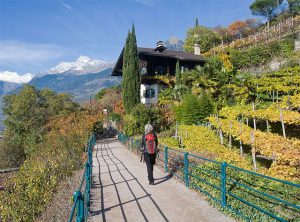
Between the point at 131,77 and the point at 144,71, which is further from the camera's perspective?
the point at 144,71

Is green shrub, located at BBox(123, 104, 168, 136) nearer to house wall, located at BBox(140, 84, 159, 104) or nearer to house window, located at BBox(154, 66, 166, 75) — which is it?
house wall, located at BBox(140, 84, 159, 104)

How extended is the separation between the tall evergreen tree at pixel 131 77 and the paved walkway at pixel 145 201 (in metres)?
22.8

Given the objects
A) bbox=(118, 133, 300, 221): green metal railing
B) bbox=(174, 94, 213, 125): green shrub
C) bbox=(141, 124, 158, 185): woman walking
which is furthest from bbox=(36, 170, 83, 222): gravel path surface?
bbox=(174, 94, 213, 125): green shrub

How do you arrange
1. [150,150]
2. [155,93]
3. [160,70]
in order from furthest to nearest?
[160,70]
[155,93]
[150,150]

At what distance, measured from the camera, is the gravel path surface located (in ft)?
26.9

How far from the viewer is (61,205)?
8.93 m

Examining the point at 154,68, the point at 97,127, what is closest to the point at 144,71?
the point at 154,68

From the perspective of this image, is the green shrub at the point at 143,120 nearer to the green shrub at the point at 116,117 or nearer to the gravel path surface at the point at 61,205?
the green shrub at the point at 116,117

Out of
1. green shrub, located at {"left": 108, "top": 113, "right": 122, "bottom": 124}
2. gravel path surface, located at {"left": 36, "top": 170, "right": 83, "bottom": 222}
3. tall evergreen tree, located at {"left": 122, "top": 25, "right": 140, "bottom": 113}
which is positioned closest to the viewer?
gravel path surface, located at {"left": 36, "top": 170, "right": 83, "bottom": 222}

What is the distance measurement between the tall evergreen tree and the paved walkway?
22.8 metres

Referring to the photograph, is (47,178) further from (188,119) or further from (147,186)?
(188,119)

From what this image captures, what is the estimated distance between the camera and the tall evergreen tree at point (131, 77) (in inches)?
1404

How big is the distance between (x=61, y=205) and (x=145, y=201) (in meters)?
2.36

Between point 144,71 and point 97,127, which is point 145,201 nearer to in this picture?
point 97,127
